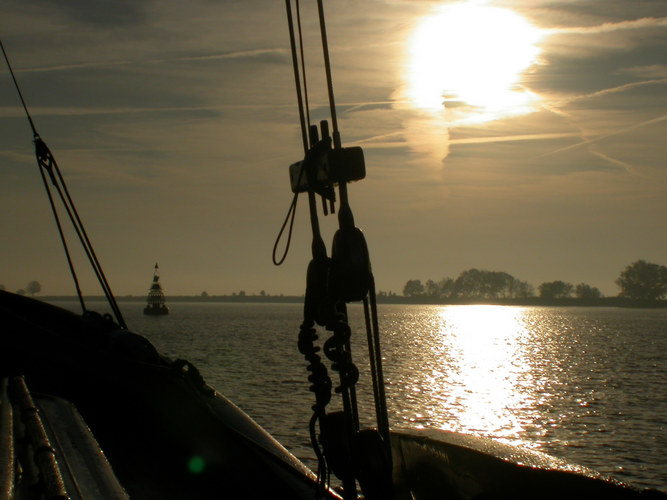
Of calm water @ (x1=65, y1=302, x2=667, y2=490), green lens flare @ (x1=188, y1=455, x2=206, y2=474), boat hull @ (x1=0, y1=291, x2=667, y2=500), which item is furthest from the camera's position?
calm water @ (x1=65, y1=302, x2=667, y2=490)

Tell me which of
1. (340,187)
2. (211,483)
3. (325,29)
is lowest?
(211,483)

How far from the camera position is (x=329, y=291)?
437 centimetres

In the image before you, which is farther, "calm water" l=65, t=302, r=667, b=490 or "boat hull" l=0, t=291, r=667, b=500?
"calm water" l=65, t=302, r=667, b=490

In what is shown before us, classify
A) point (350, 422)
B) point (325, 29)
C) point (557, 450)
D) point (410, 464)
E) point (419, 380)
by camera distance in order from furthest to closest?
point (419, 380), point (557, 450), point (410, 464), point (325, 29), point (350, 422)

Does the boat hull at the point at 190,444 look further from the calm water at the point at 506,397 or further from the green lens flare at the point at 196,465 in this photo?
the calm water at the point at 506,397

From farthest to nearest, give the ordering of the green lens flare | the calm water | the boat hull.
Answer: the calm water, the green lens flare, the boat hull

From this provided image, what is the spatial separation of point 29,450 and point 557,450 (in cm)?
2337

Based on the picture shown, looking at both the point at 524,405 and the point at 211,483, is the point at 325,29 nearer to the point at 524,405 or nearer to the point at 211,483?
the point at 211,483

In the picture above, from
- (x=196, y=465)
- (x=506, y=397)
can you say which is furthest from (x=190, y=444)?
(x=506, y=397)

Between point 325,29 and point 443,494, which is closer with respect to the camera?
point 325,29

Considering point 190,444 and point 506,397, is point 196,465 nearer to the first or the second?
point 190,444

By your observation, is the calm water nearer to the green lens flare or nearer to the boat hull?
the boat hull

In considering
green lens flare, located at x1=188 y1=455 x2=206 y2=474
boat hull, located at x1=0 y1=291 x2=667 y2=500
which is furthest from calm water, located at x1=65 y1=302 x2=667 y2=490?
green lens flare, located at x1=188 y1=455 x2=206 y2=474

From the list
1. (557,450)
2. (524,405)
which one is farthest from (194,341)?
(557,450)
